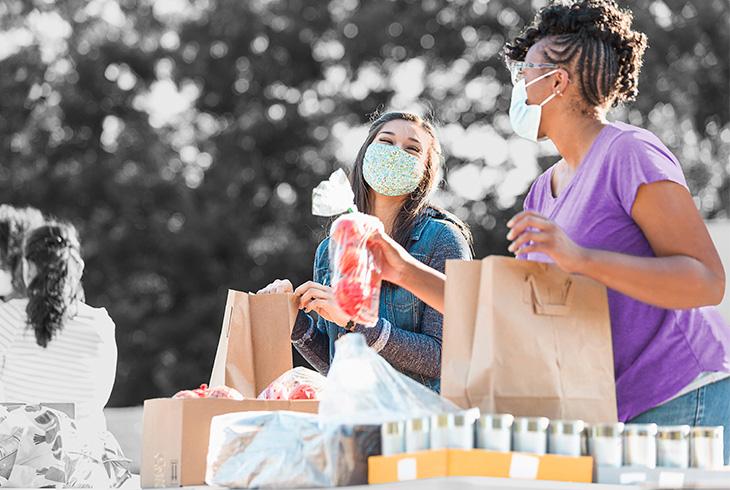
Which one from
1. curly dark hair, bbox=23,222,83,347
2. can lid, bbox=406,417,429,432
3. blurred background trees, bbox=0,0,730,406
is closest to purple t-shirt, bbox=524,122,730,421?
can lid, bbox=406,417,429,432

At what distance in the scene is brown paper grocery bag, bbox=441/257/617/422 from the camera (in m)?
2.46

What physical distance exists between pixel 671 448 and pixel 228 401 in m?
1.04

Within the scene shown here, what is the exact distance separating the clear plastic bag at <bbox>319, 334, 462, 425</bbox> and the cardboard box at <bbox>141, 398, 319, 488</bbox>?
0.51 metres

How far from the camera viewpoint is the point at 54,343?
A: 5.08 m

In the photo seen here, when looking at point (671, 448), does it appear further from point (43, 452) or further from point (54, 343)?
point (54, 343)

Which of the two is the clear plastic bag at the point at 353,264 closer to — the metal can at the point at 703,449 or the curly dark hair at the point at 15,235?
the metal can at the point at 703,449

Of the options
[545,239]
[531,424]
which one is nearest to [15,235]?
[545,239]

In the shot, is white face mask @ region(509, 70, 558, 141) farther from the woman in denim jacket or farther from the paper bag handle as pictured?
the woman in denim jacket

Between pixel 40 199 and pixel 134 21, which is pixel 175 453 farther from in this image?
pixel 134 21

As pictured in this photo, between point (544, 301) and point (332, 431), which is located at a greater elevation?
point (544, 301)

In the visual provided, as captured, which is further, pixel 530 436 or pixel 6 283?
pixel 6 283

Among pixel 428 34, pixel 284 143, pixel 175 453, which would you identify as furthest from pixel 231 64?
pixel 175 453

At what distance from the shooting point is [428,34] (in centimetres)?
1911

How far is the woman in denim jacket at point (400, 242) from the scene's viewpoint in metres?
3.61
